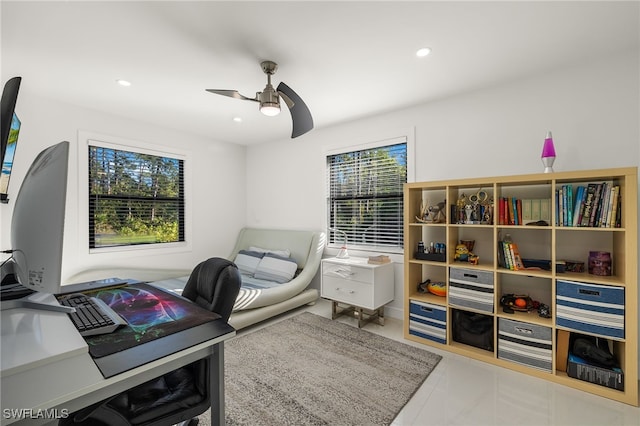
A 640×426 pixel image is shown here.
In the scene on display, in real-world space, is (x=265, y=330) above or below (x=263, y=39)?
below

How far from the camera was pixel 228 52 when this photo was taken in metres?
2.13

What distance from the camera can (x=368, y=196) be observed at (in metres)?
3.67

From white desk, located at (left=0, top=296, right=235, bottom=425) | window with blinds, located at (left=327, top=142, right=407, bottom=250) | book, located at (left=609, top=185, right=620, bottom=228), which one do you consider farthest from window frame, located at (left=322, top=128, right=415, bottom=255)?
white desk, located at (left=0, top=296, right=235, bottom=425)

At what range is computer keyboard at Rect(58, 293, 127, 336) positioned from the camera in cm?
108

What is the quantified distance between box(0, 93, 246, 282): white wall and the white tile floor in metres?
3.58

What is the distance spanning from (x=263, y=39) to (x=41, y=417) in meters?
2.18

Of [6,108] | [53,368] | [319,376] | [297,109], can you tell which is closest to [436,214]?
[297,109]

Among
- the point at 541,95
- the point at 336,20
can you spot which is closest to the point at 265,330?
the point at 336,20

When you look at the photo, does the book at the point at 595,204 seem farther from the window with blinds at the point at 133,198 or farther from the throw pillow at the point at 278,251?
the window with blinds at the point at 133,198

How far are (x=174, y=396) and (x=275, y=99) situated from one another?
1917 mm

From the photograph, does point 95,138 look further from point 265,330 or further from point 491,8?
point 491,8

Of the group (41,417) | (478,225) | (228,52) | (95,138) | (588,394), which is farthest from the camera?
(95,138)

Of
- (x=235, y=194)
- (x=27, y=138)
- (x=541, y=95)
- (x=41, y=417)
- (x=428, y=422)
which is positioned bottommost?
(x=428, y=422)

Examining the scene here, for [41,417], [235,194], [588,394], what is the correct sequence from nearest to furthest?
1. [41,417]
2. [588,394]
3. [235,194]
